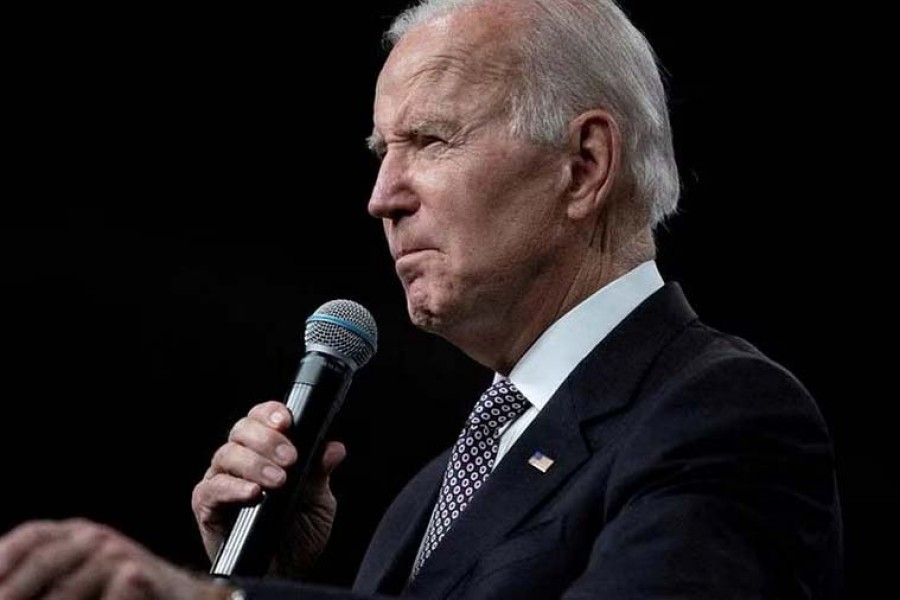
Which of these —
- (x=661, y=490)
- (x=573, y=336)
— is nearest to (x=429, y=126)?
(x=573, y=336)

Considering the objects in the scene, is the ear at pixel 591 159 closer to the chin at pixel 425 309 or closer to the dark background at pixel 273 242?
the chin at pixel 425 309

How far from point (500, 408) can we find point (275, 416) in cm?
36

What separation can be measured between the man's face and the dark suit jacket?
0.20 metres

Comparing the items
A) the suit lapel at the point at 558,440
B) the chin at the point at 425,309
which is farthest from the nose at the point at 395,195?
the suit lapel at the point at 558,440

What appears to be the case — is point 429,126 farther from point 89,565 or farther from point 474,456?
point 89,565

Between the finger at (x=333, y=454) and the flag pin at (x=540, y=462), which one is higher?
the flag pin at (x=540, y=462)

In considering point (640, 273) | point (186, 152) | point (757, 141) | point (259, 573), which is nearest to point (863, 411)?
point (757, 141)

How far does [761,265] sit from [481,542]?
197cm

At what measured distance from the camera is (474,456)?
6.66 ft

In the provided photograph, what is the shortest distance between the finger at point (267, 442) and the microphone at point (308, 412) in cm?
1

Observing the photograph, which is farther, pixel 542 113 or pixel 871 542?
pixel 871 542

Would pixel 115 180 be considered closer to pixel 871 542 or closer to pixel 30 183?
pixel 30 183

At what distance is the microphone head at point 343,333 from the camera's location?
1.97 metres

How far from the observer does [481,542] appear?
178 centimetres
